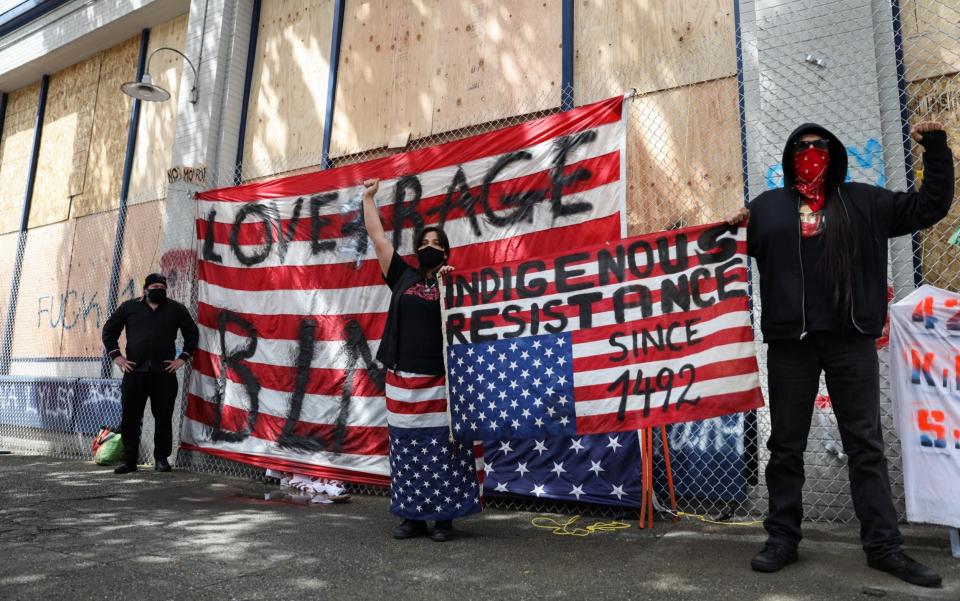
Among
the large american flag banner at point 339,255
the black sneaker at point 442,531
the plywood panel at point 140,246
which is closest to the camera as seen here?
the black sneaker at point 442,531

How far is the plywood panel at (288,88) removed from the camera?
7383 millimetres

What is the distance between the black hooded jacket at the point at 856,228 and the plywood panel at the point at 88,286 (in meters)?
8.91

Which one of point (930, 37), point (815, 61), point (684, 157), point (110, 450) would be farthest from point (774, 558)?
point (110, 450)

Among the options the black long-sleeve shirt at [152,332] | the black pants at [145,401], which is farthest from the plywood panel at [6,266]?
the black pants at [145,401]

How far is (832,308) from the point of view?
10.0 feet

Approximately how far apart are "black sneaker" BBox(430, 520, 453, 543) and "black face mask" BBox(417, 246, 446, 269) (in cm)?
157

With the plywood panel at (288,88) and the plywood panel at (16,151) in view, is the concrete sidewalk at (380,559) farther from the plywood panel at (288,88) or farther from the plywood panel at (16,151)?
the plywood panel at (16,151)

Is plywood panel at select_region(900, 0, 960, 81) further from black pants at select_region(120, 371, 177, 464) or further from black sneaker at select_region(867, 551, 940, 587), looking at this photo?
black pants at select_region(120, 371, 177, 464)

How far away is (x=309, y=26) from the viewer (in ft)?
25.2

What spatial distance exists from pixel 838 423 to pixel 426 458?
7.29 feet

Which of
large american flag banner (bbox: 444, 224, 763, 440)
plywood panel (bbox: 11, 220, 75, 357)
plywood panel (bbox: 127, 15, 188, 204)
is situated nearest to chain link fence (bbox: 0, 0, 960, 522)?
large american flag banner (bbox: 444, 224, 763, 440)

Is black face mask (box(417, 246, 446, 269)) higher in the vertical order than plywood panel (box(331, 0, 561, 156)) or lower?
lower

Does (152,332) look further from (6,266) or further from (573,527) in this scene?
(6,266)

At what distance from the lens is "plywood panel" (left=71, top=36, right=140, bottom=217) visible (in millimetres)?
9773
